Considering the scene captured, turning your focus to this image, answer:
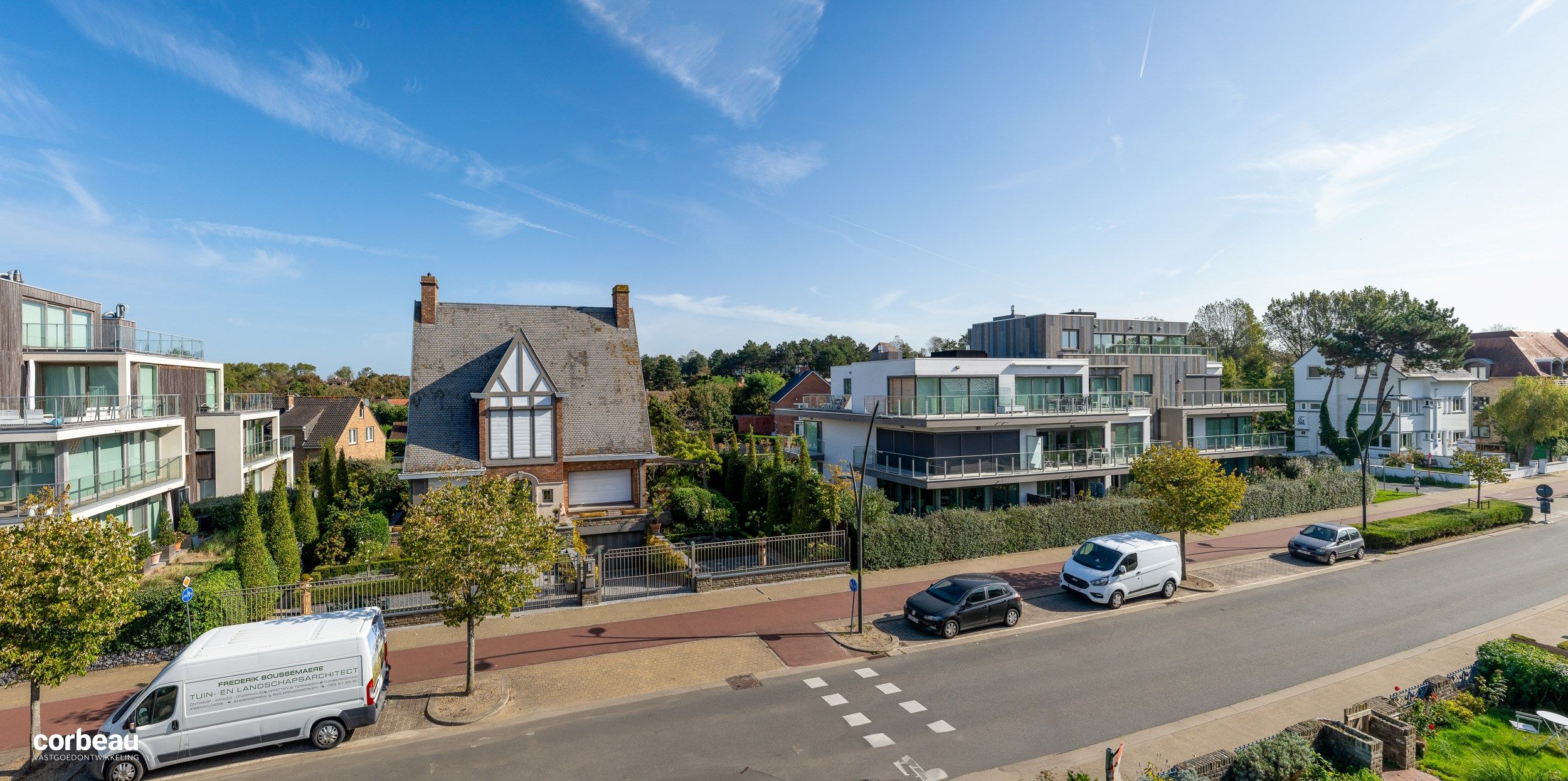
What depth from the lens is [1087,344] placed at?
35.6m

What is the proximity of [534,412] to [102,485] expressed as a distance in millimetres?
13505

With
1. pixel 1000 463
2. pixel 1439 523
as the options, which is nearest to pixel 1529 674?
pixel 1000 463

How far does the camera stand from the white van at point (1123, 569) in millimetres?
19750

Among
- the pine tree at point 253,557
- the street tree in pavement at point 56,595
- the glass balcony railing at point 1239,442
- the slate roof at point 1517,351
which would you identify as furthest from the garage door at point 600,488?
the slate roof at point 1517,351

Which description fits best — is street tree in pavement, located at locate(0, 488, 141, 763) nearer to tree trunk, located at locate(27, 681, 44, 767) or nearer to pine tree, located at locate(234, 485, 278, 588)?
tree trunk, located at locate(27, 681, 44, 767)

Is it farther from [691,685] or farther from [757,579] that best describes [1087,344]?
[691,685]

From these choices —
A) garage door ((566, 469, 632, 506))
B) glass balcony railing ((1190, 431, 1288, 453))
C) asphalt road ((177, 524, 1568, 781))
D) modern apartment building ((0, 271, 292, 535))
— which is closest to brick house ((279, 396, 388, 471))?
modern apartment building ((0, 271, 292, 535))

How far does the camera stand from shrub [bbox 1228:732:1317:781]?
965cm

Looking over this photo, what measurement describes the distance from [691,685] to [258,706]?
24.8 feet

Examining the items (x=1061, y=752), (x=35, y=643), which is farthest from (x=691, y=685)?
(x=35, y=643)

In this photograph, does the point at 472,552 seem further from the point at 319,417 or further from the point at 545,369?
the point at 319,417

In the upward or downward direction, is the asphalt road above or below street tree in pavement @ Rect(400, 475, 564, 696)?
below

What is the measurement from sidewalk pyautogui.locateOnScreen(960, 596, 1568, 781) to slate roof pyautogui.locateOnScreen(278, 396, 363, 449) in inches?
1755

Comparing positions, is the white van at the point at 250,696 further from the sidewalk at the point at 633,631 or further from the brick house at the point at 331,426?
the brick house at the point at 331,426
